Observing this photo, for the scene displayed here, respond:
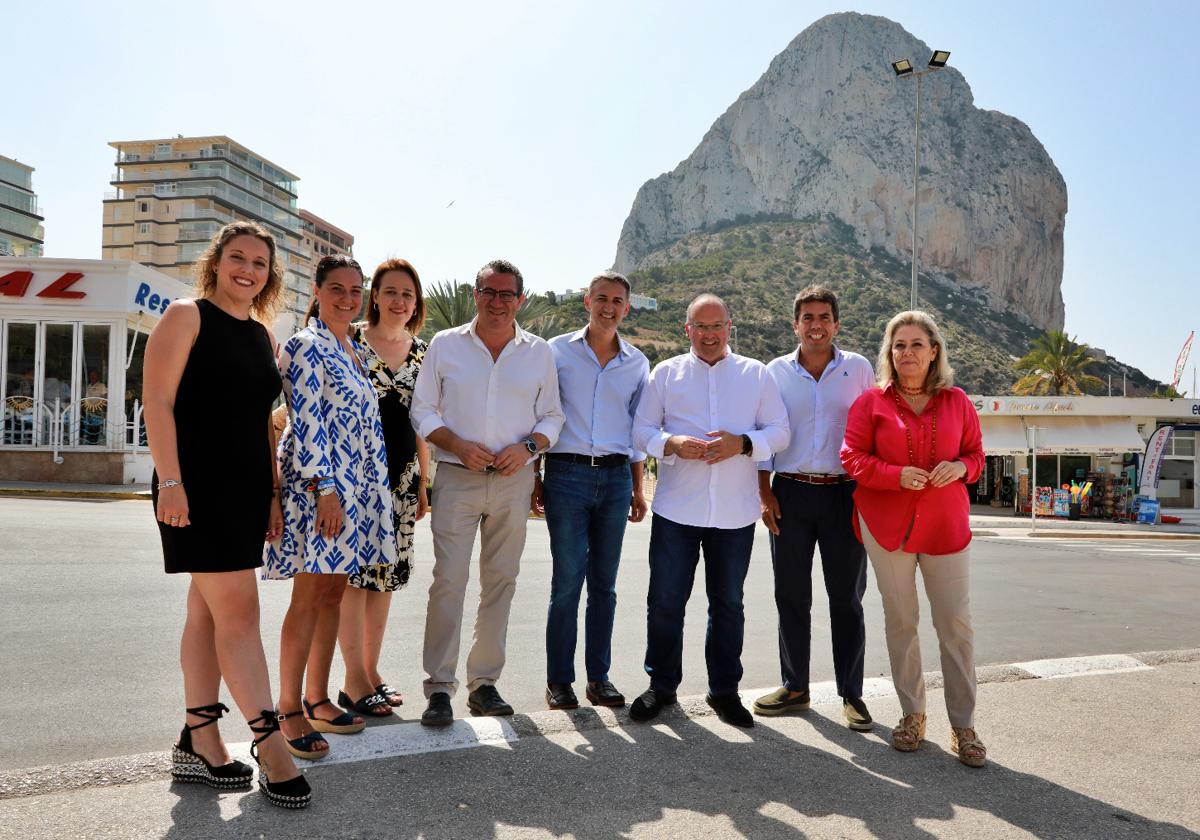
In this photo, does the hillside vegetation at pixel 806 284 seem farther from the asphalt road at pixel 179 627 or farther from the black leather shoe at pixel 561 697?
the black leather shoe at pixel 561 697

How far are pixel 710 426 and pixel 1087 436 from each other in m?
32.4

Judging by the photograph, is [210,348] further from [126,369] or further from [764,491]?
[126,369]

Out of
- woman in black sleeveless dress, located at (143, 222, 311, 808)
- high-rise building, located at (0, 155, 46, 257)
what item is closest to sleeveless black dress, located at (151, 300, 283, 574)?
woman in black sleeveless dress, located at (143, 222, 311, 808)

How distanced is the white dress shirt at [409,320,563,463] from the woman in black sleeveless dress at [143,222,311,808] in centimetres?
107

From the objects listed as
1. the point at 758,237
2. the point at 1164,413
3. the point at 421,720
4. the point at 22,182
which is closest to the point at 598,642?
the point at 421,720

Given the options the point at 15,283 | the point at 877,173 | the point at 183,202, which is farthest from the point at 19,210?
the point at 877,173

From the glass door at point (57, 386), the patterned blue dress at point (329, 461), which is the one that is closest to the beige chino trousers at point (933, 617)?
the patterned blue dress at point (329, 461)

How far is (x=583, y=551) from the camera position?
463 cm

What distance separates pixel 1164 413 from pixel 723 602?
114 ft

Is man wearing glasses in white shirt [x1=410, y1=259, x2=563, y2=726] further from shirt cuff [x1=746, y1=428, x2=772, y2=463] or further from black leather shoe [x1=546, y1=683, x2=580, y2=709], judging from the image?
shirt cuff [x1=746, y1=428, x2=772, y2=463]

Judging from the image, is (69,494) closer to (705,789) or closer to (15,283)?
(15,283)

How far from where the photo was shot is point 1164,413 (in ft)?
107

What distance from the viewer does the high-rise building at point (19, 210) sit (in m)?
93.6

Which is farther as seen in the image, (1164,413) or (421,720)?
(1164,413)
